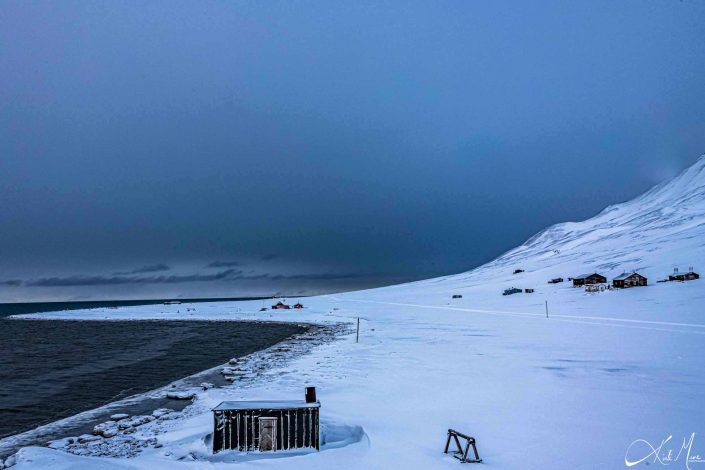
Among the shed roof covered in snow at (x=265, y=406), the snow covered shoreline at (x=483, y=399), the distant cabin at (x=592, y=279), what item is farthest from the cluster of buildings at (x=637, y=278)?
the shed roof covered in snow at (x=265, y=406)

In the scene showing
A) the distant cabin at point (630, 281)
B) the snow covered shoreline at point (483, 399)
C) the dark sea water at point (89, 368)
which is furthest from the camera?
the distant cabin at point (630, 281)

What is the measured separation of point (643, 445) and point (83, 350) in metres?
53.9

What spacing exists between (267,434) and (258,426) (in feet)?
1.21

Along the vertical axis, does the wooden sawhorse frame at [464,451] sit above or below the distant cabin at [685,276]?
below

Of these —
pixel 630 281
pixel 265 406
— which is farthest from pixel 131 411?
pixel 630 281

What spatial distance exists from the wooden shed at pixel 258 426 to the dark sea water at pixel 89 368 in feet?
37.3

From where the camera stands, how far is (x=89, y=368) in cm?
3681

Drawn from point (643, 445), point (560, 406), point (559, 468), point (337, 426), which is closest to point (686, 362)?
point (560, 406)

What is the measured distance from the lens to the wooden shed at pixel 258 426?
44.4ft

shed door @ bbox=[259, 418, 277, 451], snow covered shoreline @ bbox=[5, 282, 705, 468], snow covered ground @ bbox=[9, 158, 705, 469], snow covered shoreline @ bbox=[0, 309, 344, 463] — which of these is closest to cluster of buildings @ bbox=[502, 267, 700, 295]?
snow covered ground @ bbox=[9, 158, 705, 469]
